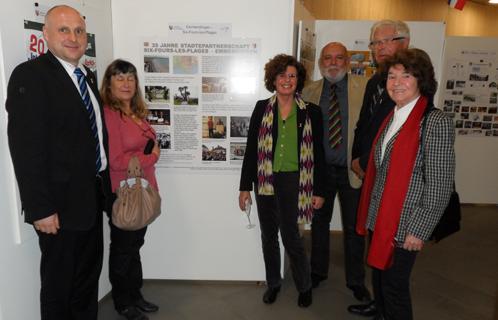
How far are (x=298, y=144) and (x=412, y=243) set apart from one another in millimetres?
949

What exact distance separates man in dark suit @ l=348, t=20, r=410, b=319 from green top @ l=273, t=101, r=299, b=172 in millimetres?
386

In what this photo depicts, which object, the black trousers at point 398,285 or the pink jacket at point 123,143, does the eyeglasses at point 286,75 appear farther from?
the black trousers at point 398,285

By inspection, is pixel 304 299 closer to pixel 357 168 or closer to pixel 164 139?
pixel 357 168

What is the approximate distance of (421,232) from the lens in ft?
5.27

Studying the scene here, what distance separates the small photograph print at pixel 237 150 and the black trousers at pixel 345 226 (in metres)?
0.62

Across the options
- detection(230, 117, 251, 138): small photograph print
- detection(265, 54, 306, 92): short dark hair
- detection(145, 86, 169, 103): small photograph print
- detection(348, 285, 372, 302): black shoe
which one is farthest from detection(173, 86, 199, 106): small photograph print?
detection(348, 285, 372, 302): black shoe

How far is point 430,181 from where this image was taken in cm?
158

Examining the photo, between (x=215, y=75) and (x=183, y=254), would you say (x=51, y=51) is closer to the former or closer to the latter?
(x=215, y=75)

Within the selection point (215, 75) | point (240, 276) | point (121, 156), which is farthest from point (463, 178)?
point (121, 156)

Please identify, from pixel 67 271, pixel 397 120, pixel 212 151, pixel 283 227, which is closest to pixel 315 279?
pixel 283 227

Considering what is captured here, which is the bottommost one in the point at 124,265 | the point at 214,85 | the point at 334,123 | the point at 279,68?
the point at 124,265

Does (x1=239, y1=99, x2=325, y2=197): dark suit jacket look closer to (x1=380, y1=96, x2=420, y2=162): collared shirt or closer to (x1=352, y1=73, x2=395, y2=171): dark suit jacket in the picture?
(x1=352, y1=73, x2=395, y2=171): dark suit jacket

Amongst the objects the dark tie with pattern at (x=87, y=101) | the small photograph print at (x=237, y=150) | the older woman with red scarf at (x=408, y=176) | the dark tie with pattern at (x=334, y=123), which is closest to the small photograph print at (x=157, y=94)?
the small photograph print at (x=237, y=150)

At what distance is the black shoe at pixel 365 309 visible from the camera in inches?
98.3
